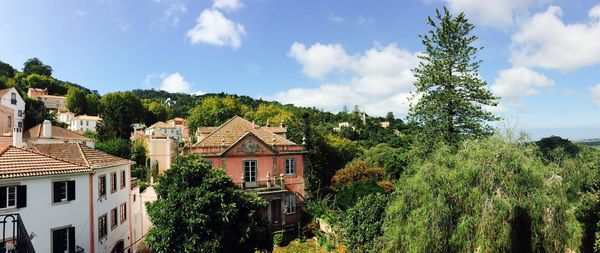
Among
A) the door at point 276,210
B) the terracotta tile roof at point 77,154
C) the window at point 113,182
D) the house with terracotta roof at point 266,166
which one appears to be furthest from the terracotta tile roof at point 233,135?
the terracotta tile roof at point 77,154

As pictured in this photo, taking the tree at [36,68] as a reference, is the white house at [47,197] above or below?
below

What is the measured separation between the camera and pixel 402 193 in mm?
14688

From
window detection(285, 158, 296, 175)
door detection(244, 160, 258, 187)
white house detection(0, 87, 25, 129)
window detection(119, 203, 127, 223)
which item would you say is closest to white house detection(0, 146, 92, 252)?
window detection(119, 203, 127, 223)

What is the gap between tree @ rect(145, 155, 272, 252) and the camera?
51.6 feet

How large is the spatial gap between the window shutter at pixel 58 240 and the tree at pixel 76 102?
295 feet

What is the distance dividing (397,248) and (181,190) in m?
9.19

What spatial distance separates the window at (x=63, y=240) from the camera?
1648 centimetres

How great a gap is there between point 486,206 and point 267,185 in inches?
700

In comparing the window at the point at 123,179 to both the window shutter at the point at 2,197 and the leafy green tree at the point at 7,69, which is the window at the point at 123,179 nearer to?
the window shutter at the point at 2,197

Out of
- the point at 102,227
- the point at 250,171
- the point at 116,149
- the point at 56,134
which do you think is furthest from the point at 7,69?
A: the point at 102,227

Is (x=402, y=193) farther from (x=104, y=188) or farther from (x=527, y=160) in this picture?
(x=104, y=188)

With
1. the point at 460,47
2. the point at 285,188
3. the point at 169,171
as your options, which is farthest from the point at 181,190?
the point at 460,47

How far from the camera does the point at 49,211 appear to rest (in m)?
16.3

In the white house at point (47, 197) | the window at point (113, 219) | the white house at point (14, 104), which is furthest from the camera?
the white house at point (14, 104)
